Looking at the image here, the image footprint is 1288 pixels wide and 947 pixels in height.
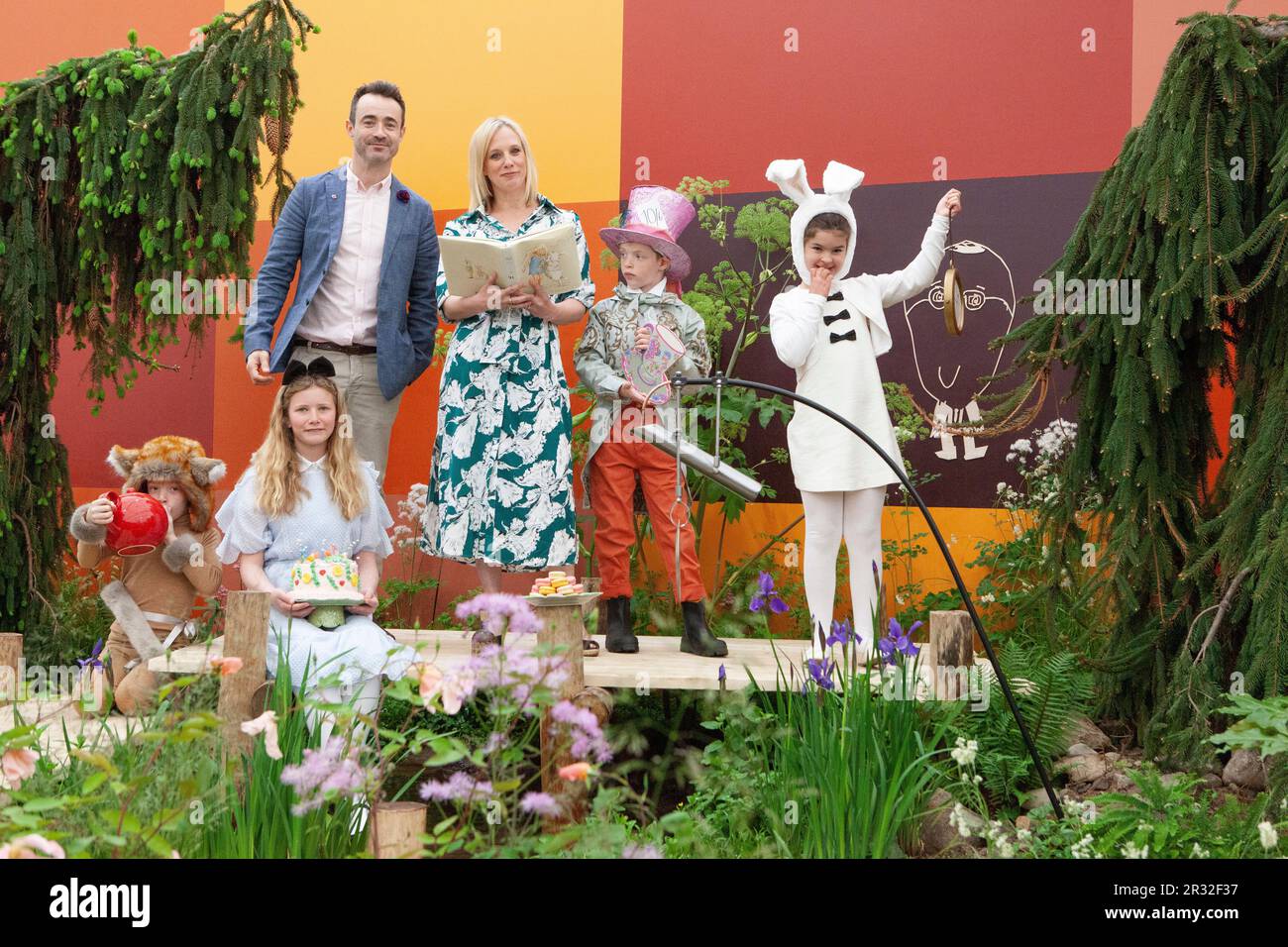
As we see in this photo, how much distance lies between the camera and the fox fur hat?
3.92 m

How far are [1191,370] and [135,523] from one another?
3534mm

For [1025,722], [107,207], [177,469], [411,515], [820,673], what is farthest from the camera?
[411,515]

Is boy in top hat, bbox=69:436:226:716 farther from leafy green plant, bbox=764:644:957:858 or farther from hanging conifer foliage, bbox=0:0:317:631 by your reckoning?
leafy green plant, bbox=764:644:957:858

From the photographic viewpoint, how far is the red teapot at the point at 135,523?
372 cm

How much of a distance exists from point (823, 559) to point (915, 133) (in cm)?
246

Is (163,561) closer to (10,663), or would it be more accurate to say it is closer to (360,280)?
(10,663)

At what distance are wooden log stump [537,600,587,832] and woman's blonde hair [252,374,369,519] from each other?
72 cm

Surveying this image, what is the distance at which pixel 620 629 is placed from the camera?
3.90 meters

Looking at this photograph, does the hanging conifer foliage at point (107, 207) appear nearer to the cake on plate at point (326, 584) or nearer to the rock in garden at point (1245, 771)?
the cake on plate at point (326, 584)

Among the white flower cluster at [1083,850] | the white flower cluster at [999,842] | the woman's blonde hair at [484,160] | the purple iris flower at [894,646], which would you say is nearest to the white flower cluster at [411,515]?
the woman's blonde hair at [484,160]

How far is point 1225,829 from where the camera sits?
2740 millimetres

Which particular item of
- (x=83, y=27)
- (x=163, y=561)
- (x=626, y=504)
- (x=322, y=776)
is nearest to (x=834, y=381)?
(x=626, y=504)
